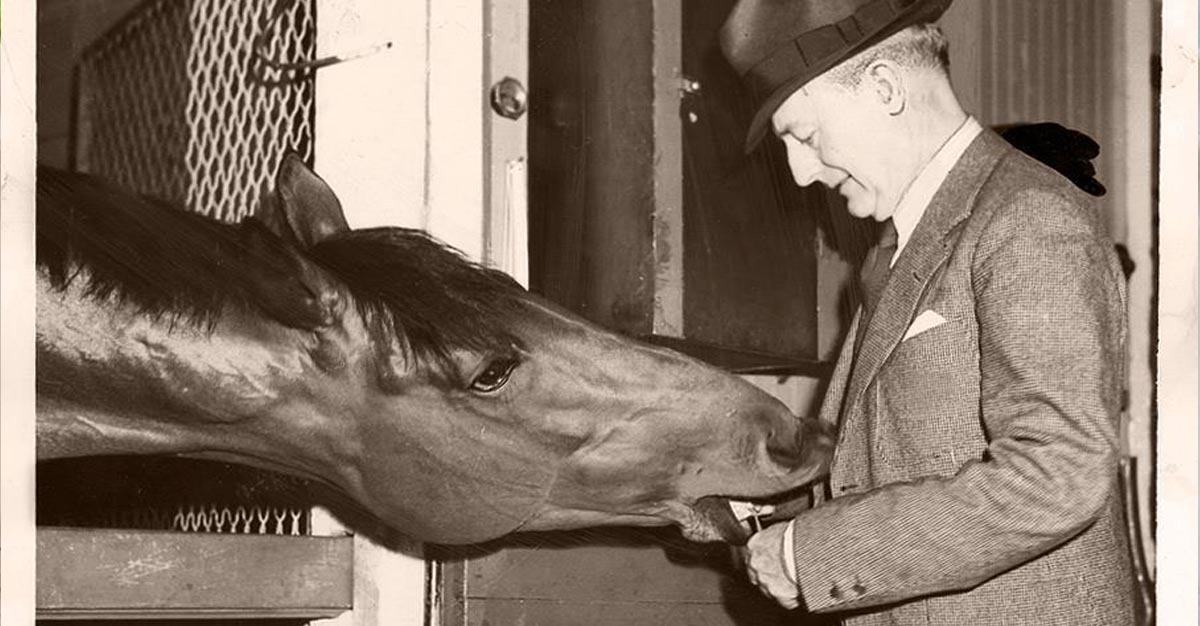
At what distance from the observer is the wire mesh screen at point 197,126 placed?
1682 millimetres

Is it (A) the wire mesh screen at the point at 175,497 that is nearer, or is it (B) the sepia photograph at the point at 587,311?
(B) the sepia photograph at the point at 587,311

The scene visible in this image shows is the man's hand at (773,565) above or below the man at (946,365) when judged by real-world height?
below

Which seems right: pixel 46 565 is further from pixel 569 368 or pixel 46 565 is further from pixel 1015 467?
pixel 1015 467

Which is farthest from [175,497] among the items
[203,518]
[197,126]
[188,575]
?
[197,126]

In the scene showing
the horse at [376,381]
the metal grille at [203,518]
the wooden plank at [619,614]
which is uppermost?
the horse at [376,381]

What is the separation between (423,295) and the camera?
1.25 metres

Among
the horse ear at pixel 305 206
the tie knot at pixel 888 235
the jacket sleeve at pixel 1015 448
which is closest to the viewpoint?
the jacket sleeve at pixel 1015 448

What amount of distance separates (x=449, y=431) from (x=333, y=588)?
15.5 inches

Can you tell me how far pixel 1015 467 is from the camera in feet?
3.62

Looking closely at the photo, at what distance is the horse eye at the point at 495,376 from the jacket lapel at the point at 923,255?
11.8 inches

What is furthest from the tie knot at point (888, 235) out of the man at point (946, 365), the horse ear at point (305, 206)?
the horse ear at point (305, 206)

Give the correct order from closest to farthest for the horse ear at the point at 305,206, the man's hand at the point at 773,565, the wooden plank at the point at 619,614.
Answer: the man's hand at the point at 773,565 → the horse ear at the point at 305,206 → the wooden plank at the point at 619,614

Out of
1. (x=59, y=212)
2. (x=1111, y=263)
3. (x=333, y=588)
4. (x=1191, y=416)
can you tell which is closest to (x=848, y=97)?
(x=1111, y=263)

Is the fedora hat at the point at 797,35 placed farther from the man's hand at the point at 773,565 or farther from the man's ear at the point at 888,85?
the man's hand at the point at 773,565
